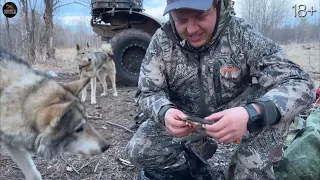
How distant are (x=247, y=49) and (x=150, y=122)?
1003 millimetres

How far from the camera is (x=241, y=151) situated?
2438 mm

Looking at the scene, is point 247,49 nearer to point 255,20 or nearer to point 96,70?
point 96,70

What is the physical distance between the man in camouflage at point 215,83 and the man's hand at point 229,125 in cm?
11

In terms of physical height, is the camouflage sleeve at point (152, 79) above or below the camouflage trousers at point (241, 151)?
above

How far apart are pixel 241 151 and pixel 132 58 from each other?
6127 mm

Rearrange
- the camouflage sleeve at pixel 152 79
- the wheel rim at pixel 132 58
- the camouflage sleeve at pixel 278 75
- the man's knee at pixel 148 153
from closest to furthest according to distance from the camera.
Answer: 1. the camouflage sleeve at pixel 278 75
2. the camouflage sleeve at pixel 152 79
3. the man's knee at pixel 148 153
4. the wheel rim at pixel 132 58

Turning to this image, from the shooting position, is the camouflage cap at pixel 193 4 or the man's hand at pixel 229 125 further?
the camouflage cap at pixel 193 4

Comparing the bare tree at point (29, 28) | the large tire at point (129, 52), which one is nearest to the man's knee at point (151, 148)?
the large tire at point (129, 52)

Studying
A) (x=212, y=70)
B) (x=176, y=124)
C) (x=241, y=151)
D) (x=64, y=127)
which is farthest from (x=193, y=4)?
(x=64, y=127)

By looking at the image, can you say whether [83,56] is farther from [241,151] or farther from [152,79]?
[241,151]

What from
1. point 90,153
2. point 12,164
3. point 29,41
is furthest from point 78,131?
point 29,41

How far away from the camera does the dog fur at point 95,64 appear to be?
7.33 m

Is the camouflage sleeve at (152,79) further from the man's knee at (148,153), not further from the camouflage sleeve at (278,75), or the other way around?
the camouflage sleeve at (278,75)

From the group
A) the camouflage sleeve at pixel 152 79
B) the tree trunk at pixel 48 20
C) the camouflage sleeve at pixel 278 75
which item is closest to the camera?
the camouflage sleeve at pixel 278 75
